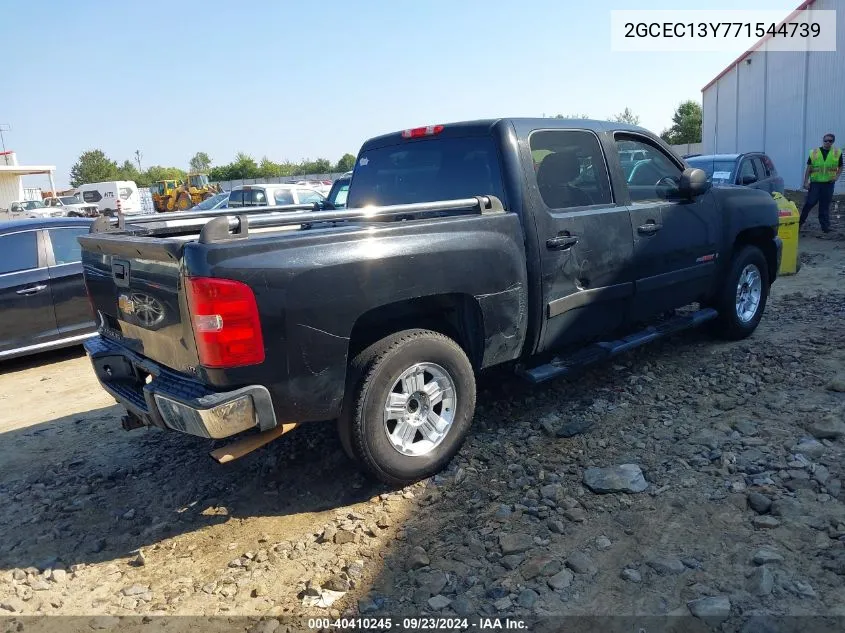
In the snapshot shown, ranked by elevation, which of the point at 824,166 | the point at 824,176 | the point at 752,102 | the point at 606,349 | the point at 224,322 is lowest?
the point at 606,349

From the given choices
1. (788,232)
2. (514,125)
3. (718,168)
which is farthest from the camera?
(718,168)

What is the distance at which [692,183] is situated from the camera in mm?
4879

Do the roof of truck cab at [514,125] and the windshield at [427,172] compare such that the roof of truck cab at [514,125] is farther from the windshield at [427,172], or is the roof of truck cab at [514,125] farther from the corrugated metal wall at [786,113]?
the corrugated metal wall at [786,113]

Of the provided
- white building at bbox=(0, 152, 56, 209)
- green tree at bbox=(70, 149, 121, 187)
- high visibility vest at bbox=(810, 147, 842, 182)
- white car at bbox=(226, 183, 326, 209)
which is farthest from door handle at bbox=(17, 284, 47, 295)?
green tree at bbox=(70, 149, 121, 187)

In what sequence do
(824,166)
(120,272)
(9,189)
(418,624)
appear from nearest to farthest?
(418,624) → (120,272) → (824,166) → (9,189)

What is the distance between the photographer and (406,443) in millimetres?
3572

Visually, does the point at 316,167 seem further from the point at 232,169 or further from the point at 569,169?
the point at 569,169

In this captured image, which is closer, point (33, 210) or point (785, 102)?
point (785, 102)

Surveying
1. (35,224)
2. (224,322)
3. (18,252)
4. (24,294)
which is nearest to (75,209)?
(35,224)

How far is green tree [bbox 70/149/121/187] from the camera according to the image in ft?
257

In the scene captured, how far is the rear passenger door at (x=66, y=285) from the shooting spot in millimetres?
6832

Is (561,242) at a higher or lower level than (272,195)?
lower

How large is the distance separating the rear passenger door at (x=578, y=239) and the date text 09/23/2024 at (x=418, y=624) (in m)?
1.90

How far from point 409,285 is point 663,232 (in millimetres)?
2370
